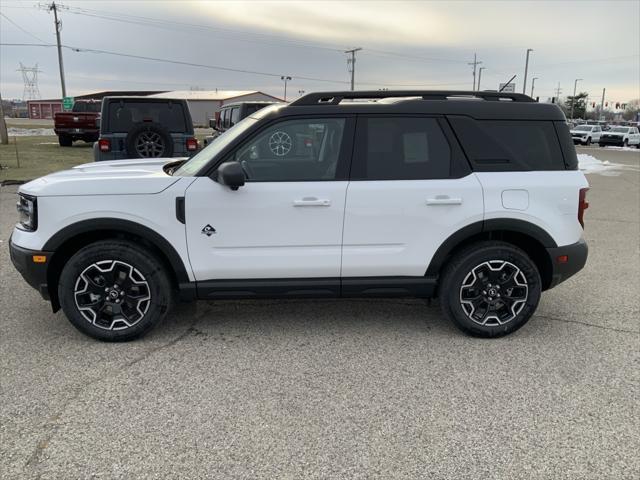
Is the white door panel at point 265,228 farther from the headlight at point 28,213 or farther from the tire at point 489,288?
the headlight at point 28,213

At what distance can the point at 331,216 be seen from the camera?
12.7 feet

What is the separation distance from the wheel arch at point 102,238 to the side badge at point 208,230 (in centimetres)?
26

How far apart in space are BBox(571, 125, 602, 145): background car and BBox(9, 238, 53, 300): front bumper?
143ft

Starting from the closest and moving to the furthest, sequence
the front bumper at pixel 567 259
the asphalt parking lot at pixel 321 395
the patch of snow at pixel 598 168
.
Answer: the asphalt parking lot at pixel 321 395
the front bumper at pixel 567 259
the patch of snow at pixel 598 168

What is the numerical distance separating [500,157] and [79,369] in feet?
11.0

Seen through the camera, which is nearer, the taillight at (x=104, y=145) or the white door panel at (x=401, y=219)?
the white door panel at (x=401, y=219)

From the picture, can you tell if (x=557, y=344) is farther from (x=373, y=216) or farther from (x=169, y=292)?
(x=169, y=292)

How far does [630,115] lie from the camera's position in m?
132

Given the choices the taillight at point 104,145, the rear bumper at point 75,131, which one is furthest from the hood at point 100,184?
the rear bumper at point 75,131

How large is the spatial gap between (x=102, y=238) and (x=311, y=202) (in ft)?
5.21

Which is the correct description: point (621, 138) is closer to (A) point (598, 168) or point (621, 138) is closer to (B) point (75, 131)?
(A) point (598, 168)

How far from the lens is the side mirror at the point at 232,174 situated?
358 centimetres

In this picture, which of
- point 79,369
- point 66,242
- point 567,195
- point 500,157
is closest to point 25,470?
point 79,369

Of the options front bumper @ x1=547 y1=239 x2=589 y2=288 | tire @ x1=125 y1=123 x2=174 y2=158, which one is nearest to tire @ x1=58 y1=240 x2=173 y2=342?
front bumper @ x1=547 y1=239 x2=589 y2=288
